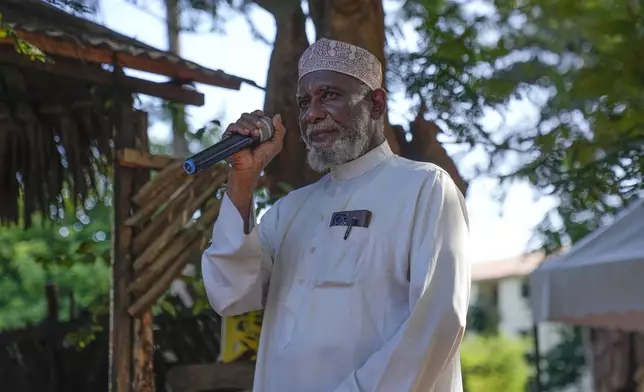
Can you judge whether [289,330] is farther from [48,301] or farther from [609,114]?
[48,301]

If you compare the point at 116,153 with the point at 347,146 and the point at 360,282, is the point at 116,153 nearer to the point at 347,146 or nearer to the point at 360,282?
the point at 347,146

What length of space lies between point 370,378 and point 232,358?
3065 mm

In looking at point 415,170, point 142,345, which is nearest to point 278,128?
point 415,170

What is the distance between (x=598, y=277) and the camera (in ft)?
13.2

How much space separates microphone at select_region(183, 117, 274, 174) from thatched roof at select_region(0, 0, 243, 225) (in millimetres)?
2588

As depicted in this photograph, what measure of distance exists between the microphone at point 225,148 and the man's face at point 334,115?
11 cm

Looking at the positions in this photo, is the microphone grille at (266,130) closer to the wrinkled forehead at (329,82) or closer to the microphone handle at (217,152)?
the microphone handle at (217,152)

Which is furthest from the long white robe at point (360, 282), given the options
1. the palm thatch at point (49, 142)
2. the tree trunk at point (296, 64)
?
the palm thatch at point (49, 142)

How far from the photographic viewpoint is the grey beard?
233 centimetres

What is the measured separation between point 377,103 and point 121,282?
286 cm

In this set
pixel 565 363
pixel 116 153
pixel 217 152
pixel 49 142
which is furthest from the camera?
pixel 565 363

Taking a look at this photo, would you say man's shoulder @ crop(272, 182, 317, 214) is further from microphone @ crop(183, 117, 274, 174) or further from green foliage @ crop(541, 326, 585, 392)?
green foliage @ crop(541, 326, 585, 392)

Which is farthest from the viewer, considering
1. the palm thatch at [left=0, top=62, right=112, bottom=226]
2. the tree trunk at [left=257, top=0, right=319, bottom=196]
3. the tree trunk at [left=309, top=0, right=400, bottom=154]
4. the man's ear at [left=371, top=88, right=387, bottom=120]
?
the palm thatch at [left=0, top=62, right=112, bottom=226]

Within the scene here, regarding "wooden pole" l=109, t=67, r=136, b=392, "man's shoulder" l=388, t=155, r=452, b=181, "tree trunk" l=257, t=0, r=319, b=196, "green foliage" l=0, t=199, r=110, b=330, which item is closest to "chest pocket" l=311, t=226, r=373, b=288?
"man's shoulder" l=388, t=155, r=452, b=181
